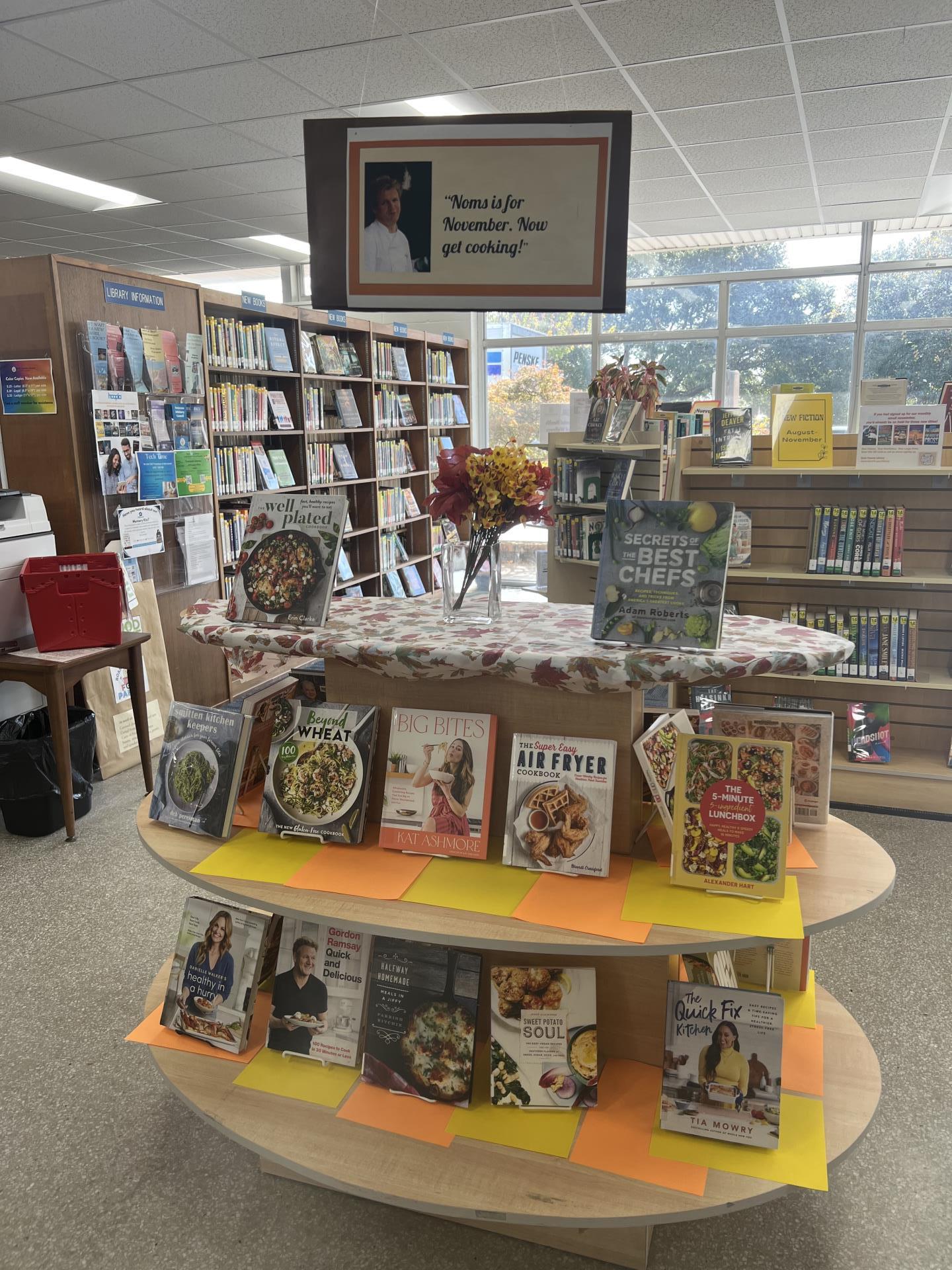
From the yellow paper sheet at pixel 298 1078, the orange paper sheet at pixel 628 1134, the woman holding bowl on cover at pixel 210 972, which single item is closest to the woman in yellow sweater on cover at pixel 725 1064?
the orange paper sheet at pixel 628 1134

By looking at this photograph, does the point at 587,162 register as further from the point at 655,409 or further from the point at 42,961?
the point at 42,961

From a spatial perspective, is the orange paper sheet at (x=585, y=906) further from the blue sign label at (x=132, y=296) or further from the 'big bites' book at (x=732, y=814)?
the blue sign label at (x=132, y=296)

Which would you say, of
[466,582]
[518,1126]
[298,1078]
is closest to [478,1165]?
[518,1126]

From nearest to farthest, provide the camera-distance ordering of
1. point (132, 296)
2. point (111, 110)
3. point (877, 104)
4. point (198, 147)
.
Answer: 1. point (132, 296)
2. point (877, 104)
3. point (111, 110)
4. point (198, 147)

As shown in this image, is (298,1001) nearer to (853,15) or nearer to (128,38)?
(128,38)

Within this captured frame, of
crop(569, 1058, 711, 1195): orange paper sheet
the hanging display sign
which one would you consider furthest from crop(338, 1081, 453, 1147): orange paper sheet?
the hanging display sign

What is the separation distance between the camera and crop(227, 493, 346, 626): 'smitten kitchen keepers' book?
190cm

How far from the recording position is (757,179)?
6.04 meters

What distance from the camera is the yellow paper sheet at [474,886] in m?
1.60

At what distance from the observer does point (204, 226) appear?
7.48 metres

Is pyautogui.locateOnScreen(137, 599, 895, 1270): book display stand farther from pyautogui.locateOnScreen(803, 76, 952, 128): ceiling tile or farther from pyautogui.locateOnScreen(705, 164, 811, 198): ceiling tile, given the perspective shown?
pyautogui.locateOnScreen(705, 164, 811, 198): ceiling tile

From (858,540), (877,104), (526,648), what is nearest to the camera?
(526,648)

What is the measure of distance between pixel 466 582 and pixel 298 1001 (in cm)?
98

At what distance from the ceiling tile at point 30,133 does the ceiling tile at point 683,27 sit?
10.4 ft
